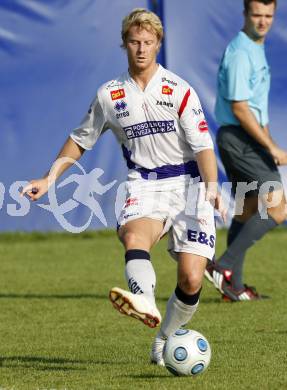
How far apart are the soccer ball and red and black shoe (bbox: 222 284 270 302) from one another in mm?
3089

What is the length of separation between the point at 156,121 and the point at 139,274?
3.07 ft

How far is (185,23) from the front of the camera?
1302cm

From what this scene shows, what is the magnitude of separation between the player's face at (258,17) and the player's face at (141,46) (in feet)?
9.53

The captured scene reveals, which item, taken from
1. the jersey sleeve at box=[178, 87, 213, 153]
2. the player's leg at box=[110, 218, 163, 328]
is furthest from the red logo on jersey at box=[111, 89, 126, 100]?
the player's leg at box=[110, 218, 163, 328]

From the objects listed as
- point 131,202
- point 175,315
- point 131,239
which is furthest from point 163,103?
point 175,315

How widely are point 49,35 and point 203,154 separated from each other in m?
7.16

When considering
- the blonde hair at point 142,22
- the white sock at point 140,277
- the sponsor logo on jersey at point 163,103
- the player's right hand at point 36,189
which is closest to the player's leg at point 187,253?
the white sock at point 140,277

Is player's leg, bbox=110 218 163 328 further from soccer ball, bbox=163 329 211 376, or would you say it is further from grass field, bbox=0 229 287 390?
grass field, bbox=0 229 287 390

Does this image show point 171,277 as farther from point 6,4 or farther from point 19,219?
point 6,4

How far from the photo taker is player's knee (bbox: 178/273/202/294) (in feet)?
19.6

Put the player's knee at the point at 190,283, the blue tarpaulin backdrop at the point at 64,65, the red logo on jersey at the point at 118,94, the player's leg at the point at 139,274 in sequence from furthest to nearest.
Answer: the blue tarpaulin backdrop at the point at 64,65 → the red logo on jersey at the point at 118,94 → the player's knee at the point at 190,283 → the player's leg at the point at 139,274

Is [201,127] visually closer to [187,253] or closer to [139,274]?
[187,253]

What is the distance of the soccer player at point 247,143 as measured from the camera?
884 cm

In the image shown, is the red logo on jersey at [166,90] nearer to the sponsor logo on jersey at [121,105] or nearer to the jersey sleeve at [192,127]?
the jersey sleeve at [192,127]
